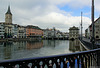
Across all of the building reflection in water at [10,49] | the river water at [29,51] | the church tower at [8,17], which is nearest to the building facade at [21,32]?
the church tower at [8,17]

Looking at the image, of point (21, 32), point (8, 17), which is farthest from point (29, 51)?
point (8, 17)

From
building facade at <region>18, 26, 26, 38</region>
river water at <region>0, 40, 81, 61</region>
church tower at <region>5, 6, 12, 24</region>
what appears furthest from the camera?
church tower at <region>5, 6, 12, 24</region>

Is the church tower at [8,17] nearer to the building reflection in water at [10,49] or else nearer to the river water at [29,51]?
the building reflection in water at [10,49]

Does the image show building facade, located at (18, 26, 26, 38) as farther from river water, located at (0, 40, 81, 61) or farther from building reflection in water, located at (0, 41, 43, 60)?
river water, located at (0, 40, 81, 61)

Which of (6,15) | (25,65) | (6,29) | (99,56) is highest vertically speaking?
(6,15)

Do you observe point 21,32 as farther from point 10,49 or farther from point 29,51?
point 29,51

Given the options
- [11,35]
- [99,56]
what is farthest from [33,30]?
[99,56]

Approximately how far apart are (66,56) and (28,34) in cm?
12696

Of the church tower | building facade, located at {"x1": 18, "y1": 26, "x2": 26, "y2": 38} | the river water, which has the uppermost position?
the church tower

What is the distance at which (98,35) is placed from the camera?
196ft

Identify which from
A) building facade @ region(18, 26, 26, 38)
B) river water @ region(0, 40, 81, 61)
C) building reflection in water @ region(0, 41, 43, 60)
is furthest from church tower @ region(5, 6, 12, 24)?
river water @ region(0, 40, 81, 61)

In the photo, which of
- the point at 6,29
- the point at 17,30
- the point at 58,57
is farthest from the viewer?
the point at 17,30

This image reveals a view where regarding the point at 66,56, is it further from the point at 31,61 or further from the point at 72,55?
the point at 31,61

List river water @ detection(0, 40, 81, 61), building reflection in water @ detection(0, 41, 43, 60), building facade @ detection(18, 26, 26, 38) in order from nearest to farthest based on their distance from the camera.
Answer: river water @ detection(0, 40, 81, 61), building reflection in water @ detection(0, 41, 43, 60), building facade @ detection(18, 26, 26, 38)
